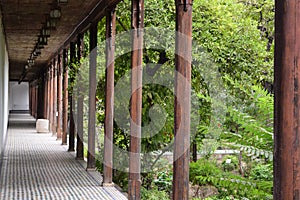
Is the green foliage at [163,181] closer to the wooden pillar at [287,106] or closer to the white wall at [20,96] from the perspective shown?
the wooden pillar at [287,106]

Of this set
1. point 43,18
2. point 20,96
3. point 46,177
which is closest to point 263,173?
point 46,177

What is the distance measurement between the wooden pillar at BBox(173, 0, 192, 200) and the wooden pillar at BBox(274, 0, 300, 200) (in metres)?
2.04

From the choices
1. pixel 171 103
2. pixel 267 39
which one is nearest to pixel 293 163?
pixel 171 103

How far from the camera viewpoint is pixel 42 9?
9227 mm

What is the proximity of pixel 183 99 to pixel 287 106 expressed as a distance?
84.7 inches

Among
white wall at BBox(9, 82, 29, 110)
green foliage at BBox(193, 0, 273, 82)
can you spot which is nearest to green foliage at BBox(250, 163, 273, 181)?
green foliage at BBox(193, 0, 273, 82)

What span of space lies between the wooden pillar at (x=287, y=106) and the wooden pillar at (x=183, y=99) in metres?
2.04

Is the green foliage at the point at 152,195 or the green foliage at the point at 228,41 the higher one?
the green foliage at the point at 228,41

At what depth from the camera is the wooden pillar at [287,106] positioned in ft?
8.11

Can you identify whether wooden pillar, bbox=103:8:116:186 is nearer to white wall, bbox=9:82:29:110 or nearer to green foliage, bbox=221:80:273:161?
green foliage, bbox=221:80:273:161

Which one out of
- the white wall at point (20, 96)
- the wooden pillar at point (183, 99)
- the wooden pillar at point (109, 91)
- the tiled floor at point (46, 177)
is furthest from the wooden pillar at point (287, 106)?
the white wall at point (20, 96)

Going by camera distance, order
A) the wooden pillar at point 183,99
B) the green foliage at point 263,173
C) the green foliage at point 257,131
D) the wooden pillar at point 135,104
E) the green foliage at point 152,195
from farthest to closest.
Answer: the green foliage at point 152,195
the wooden pillar at point 135,104
the wooden pillar at point 183,99
the green foliage at point 263,173
the green foliage at point 257,131

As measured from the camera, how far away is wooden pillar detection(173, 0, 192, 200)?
15.2 ft

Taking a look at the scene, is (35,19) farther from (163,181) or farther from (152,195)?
(152,195)
